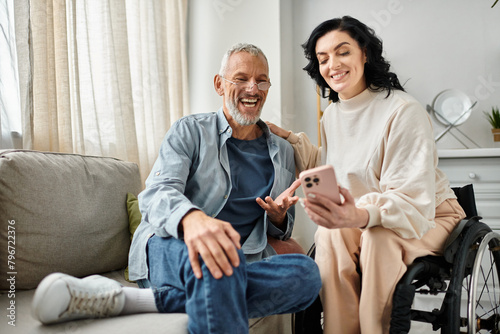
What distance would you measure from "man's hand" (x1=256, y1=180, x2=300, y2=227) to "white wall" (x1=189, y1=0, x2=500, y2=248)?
1591 mm

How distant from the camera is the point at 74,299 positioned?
3.13ft

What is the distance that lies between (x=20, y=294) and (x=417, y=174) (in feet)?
4.06

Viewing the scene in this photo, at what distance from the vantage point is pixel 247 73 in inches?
62.9

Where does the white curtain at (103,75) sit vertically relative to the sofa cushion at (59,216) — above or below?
above

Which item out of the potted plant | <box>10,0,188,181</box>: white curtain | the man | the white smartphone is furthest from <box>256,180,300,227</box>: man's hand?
the potted plant

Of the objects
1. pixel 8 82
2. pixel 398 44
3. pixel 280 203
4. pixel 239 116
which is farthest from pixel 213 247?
pixel 398 44

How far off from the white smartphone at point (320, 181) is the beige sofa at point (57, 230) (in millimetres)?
447

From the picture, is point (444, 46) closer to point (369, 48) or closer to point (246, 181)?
point (369, 48)

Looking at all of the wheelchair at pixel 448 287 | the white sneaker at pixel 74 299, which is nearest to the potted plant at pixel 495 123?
the wheelchair at pixel 448 287

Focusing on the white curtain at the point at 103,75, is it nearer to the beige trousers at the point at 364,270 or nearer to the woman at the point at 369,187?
the woman at the point at 369,187

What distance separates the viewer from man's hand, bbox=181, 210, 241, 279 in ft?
3.18

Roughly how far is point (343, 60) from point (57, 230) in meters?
1.11

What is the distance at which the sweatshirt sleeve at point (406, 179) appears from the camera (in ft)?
3.90

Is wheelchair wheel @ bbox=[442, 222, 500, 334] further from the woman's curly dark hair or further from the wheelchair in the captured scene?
the woman's curly dark hair
